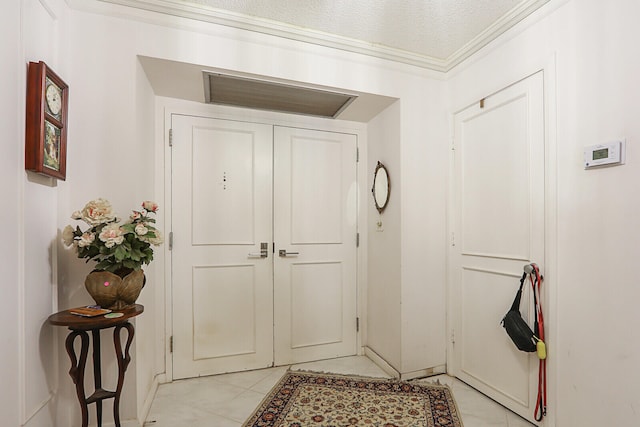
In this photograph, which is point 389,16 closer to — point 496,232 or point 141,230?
point 496,232

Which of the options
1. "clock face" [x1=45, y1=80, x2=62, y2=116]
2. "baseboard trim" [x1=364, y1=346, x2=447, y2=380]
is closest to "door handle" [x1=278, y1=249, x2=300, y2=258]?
"baseboard trim" [x1=364, y1=346, x2=447, y2=380]

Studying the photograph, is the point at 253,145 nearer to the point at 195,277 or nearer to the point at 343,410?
the point at 195,277

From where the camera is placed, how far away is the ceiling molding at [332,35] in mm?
1998

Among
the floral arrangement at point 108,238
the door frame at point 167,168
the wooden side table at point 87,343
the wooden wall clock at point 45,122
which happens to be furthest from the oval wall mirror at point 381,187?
the wooden wall clock at point 45,122

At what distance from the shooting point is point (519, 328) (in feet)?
6.31

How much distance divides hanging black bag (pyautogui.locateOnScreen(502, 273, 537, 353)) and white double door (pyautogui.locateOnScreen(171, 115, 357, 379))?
1426 mm

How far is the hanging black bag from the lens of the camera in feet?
6.20

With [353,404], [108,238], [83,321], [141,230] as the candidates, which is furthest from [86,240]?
[353,404]

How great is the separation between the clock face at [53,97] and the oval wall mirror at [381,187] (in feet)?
7.36

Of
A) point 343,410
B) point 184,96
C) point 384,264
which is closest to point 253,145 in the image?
point 184,96

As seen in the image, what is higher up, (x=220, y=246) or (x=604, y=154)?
(x=604, y=154)

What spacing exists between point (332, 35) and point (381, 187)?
126cm

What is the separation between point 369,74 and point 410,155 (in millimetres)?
714

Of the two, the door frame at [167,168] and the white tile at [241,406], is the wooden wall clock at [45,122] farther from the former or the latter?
the white tile at [241,406]
